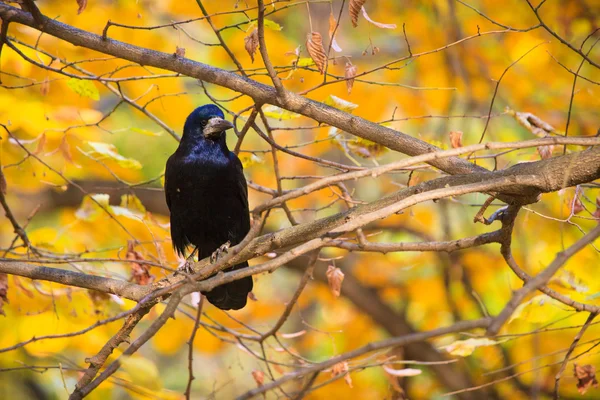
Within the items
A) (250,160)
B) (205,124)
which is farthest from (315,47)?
(205,124)

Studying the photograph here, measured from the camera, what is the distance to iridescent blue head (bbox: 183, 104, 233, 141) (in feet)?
14.4

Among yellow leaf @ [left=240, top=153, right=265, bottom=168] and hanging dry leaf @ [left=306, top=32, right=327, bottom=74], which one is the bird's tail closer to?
yellow leaf @ [left=240, top=153, right=265, bottom=168]

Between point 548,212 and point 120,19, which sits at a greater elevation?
point 120,19

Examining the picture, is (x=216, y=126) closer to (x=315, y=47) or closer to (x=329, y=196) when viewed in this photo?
(x=329, y=196)

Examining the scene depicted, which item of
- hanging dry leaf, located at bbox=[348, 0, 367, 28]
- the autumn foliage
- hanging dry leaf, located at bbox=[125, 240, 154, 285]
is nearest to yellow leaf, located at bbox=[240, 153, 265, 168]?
the autumn foliage

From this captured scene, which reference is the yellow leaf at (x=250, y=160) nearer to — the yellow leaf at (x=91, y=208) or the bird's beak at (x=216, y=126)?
the bird's beak at (x=216, y=126)

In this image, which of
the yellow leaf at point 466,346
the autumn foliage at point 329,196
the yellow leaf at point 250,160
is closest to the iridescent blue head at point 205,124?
the autumn foliage at point 329,196

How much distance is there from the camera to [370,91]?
7102mm

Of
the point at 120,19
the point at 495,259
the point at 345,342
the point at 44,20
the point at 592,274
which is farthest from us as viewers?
the point at 345,342

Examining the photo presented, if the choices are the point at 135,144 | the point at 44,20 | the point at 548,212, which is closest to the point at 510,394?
the point at 548,212

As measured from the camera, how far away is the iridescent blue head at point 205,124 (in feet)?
14.4

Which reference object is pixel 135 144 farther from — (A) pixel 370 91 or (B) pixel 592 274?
(B) pixel 592 274

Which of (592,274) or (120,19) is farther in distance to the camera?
(120,19)

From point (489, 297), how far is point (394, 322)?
1256mm
